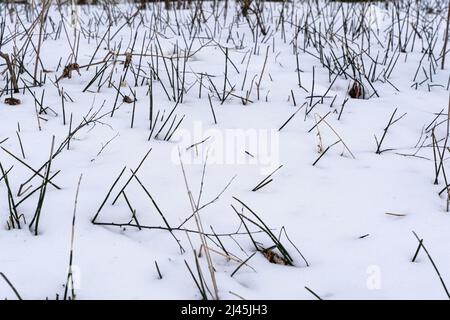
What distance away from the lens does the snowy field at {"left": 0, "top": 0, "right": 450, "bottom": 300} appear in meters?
1.18

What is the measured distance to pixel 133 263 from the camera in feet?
3.96

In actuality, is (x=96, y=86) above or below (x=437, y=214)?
above

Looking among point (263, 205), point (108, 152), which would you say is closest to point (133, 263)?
point (263, 205)

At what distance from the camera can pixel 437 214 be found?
4.76ft

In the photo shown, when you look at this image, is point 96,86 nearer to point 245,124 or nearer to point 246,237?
point 245,124

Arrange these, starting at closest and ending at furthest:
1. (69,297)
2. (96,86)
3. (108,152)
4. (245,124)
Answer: (69,297)
(108,152)
(245,124)
(96,86)

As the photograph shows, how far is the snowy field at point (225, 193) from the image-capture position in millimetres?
1176

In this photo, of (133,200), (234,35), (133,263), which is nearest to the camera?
(133,263)

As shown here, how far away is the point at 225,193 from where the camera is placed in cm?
155

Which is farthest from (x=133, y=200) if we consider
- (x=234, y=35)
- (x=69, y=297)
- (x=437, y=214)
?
(x=234, y=35)
